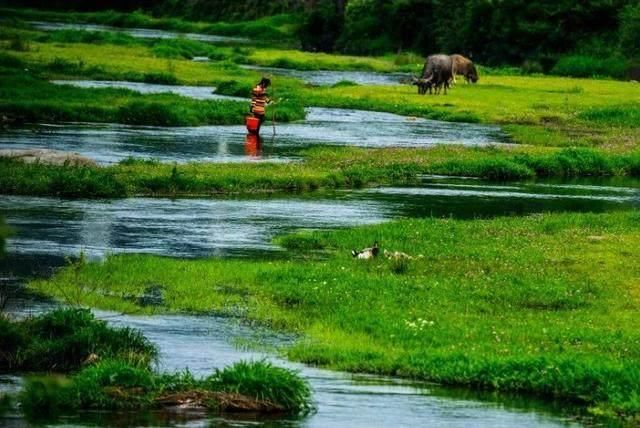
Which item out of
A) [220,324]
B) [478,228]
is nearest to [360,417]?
Answer: [220,324]

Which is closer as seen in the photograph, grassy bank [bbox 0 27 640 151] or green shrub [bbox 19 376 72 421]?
green shrub [bbox 19 376 72 421]

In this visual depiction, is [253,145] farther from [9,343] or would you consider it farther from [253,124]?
[9,343]

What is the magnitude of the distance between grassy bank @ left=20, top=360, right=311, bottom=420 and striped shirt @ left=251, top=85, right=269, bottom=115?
25210 millimetres

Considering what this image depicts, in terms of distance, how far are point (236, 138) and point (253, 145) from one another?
88.4 inches

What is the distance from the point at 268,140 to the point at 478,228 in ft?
51.9

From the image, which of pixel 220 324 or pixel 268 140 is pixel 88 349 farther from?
pixel 268 140

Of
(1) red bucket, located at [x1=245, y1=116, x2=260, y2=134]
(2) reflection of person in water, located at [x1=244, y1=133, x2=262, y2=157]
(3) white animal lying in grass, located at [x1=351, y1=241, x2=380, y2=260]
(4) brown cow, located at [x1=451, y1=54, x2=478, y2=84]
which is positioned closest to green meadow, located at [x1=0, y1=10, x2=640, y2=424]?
(3) white animal lying in grass, located at [x1=351, y1=241, x2=380, y2=260]

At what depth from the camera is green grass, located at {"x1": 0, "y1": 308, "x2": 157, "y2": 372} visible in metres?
15.5

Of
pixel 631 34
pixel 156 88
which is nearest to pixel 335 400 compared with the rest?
pixel 156 88

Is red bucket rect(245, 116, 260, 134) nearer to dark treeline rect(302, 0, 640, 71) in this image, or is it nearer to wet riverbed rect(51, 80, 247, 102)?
wet riverbed rect(51, 80, 247, 102)

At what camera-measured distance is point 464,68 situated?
67375mm

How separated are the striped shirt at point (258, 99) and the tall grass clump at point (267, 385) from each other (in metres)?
25.3

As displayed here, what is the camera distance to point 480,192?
33.2 metres

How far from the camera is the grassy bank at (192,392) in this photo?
556 inches
